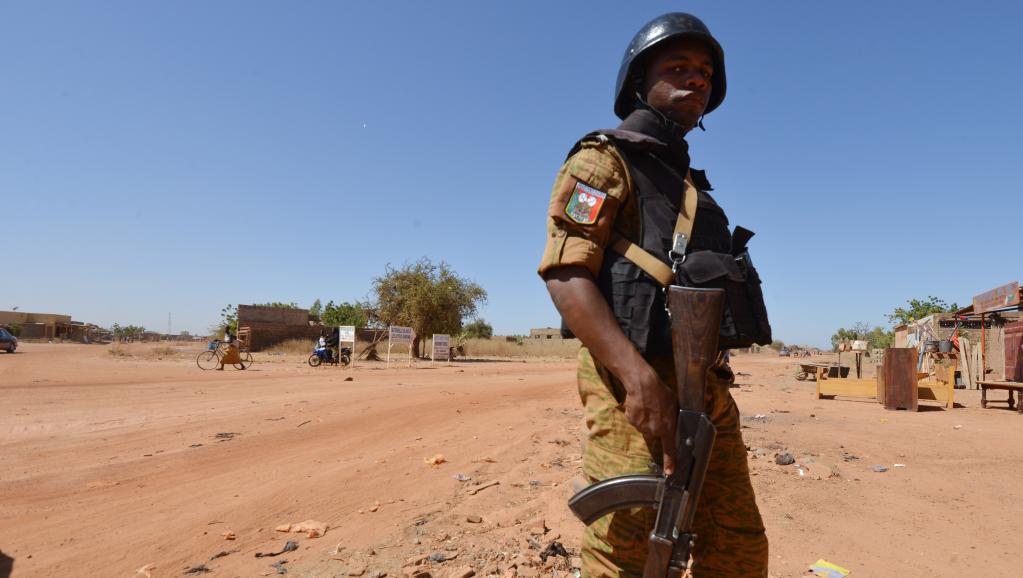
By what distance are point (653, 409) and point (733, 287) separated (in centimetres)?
46

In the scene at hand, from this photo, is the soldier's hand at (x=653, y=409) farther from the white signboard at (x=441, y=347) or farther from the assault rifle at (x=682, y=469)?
the white signboard at (x=441, y=347)

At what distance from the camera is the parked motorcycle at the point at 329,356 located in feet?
64.8

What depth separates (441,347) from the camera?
80.8 ft

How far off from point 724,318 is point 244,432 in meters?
5.91

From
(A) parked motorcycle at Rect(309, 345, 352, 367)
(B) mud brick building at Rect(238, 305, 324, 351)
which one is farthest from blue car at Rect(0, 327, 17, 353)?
(A) parked motorcycle at Rect(309, 345, 352, 367)

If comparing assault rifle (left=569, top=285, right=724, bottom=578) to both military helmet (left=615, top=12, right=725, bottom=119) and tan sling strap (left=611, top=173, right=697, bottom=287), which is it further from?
military helmet (left=615, top=12, right=725, bottom=119)

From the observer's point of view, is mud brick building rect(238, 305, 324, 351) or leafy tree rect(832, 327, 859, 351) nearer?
mud brick building rect(238, 305, 324, 351)

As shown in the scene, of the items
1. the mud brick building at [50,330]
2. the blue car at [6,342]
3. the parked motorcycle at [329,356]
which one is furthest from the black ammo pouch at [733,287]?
the mud brick building at [50,330]

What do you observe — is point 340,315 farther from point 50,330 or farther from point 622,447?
point 622,447

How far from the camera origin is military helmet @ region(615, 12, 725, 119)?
1667 mm

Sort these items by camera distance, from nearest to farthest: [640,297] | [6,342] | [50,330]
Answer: [640,297]
[6,342]
[50,330]

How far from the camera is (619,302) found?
4.72 feet

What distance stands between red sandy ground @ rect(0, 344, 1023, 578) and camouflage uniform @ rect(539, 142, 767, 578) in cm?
136

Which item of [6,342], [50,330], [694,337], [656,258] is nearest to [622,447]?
[694,337]
